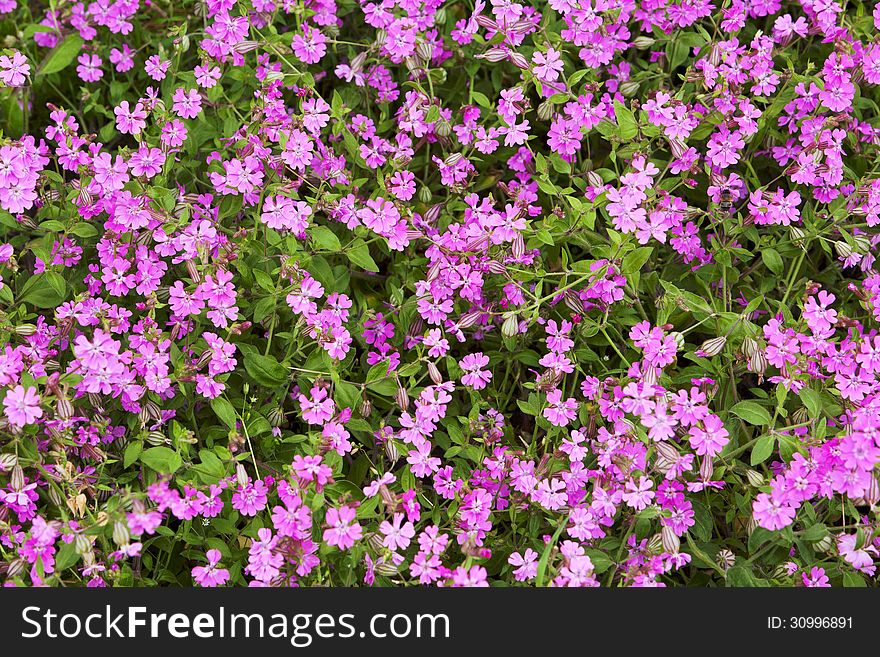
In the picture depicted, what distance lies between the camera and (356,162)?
6.75 feet

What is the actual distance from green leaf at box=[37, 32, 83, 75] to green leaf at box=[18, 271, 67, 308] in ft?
2.10

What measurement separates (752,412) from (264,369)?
1019mm

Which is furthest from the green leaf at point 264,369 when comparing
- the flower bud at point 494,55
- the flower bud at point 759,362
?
the flower bud at point 759,362

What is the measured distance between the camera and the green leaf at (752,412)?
5.77 ft

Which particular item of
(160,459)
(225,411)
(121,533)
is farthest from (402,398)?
(121,533)

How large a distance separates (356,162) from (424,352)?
486 mm

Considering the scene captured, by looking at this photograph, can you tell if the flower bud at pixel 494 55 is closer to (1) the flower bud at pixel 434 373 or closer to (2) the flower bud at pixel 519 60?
(2) the flower bud at pixel 519 60

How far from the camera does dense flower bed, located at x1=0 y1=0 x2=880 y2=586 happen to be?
1.70 metres

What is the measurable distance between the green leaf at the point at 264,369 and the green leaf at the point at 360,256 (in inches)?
11.1

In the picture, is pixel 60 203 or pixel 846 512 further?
pixel 60 203

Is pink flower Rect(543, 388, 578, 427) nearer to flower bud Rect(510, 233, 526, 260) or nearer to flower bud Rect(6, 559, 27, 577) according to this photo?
flower bud Rect(510, 233, 526, 260)

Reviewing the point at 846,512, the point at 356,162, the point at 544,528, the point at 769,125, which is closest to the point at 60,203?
the point at 356,162

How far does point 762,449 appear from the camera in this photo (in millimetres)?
1716

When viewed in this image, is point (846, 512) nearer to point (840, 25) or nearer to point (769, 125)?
point (769, 125)
